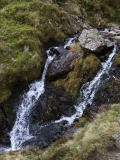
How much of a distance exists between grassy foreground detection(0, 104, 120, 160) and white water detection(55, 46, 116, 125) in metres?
1.69

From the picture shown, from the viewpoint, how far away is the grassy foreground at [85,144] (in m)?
11.0

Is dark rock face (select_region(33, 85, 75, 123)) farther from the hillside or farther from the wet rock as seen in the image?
the wet rock

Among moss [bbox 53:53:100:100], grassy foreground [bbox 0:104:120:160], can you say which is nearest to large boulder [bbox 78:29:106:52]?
moss [bbox 53:53:100:100]

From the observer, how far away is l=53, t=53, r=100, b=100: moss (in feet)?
53.8

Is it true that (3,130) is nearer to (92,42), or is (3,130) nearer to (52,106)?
(52,106)

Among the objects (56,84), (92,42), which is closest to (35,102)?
(56,84)

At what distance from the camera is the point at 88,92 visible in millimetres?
16391

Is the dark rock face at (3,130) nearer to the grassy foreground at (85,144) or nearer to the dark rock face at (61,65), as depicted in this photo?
the grassy foreground at (85,144)

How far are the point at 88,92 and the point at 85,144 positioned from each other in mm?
5447

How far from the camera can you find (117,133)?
1216 centimetres

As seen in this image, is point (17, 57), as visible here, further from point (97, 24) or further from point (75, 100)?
point (97, 24)

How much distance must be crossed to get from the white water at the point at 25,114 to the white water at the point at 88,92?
84.9 inches

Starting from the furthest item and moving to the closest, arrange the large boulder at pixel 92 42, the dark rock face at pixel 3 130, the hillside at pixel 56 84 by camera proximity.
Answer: the large boulder at pixel 92 42 → the dark rock face at pixel 3 130 → the hillside at pixel 56 84

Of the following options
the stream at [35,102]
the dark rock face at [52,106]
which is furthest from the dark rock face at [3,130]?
the dark rock face at [52,106]
